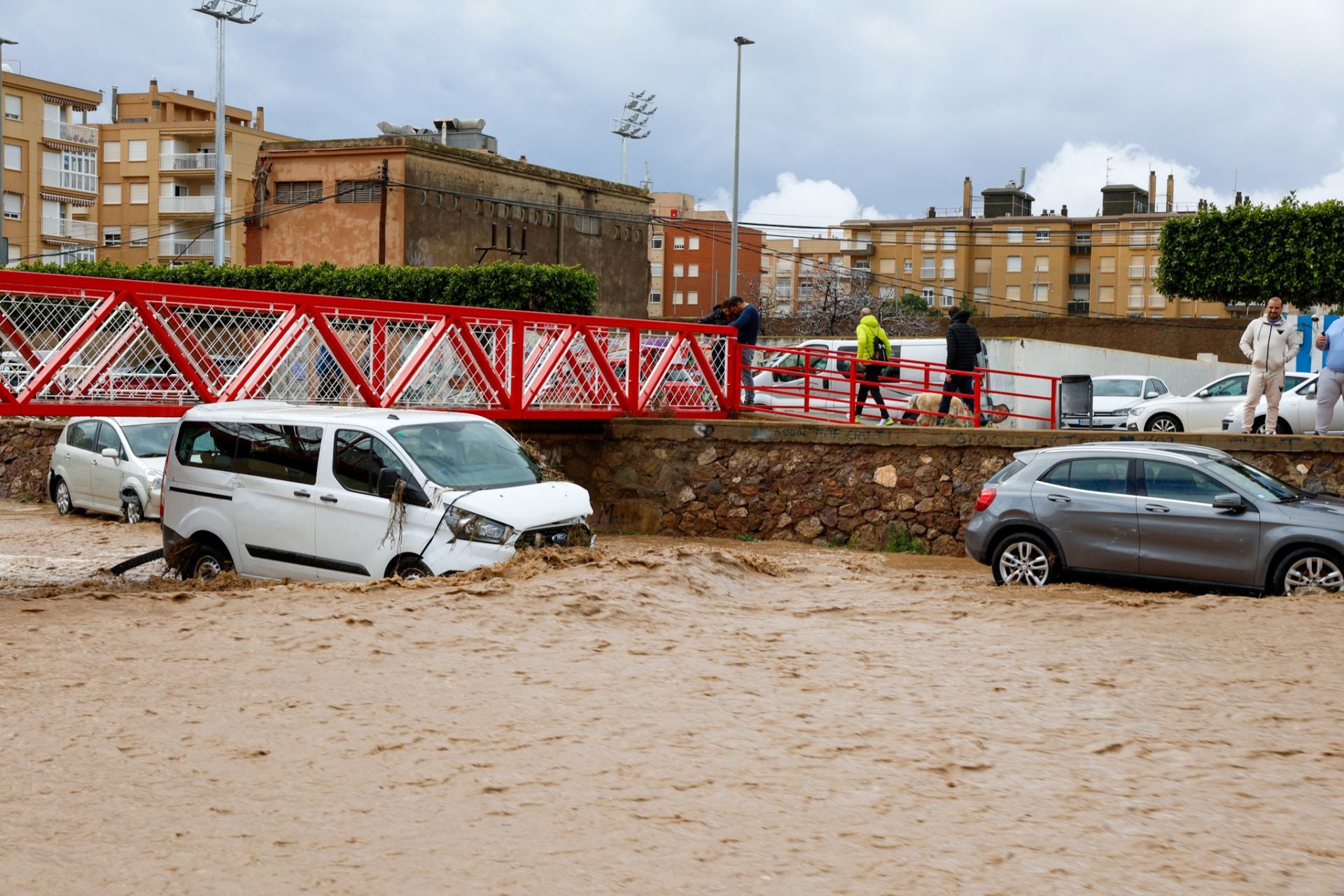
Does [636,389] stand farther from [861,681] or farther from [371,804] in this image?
[371,804]

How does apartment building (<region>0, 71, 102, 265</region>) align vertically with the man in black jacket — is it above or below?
above

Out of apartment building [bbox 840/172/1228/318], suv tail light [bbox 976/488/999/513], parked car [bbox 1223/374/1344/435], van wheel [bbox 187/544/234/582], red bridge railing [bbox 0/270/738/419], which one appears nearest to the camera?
van wheel [bbox 187/544/234/582]

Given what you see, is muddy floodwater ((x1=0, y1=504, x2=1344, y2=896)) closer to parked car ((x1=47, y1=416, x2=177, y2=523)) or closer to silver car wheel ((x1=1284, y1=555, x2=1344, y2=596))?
silver car wheel ((x1=1284, y1=555, x2=1344, y2=596))

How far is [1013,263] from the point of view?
8962 cm

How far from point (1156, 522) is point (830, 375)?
8.03 meters

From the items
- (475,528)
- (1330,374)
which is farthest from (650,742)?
(1330,374)

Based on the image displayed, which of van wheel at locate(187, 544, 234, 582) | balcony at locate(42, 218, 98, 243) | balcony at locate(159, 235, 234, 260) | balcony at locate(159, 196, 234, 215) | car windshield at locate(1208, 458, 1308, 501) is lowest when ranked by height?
van wheel at locate(187, 544, 234, 582)

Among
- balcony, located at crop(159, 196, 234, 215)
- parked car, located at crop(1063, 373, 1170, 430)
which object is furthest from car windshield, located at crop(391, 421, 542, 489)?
balcony, located at crop(159, 196, 234, 215)

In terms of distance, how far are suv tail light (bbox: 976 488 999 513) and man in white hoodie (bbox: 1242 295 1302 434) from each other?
495 centimetres

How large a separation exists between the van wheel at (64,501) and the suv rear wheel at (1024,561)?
1412 centimetres

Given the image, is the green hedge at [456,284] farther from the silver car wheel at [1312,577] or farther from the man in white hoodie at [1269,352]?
the silver car wheel at [1312,577]

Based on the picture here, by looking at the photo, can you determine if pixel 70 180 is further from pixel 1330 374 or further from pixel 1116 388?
pixel 1330 374

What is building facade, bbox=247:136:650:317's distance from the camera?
42688mm

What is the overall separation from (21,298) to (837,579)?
7.18 m
